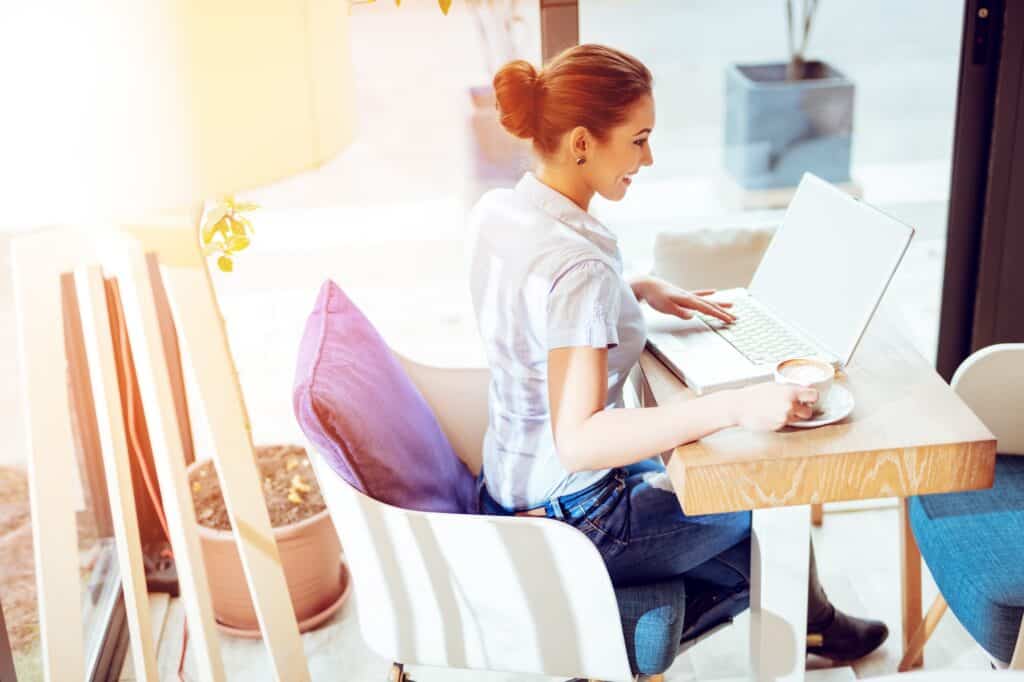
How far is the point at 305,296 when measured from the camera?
3127 millimetres

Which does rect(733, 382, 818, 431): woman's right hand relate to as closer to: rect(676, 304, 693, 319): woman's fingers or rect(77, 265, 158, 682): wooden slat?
rect(676, 304, 693, 319): woman's fingers

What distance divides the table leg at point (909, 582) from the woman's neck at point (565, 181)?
882mm

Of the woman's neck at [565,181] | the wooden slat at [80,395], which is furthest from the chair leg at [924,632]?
the wooden slat at [80,395]

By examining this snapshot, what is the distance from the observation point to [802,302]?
1.85 m

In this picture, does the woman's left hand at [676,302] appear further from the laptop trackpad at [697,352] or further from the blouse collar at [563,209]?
the blouse collar at [563,209]

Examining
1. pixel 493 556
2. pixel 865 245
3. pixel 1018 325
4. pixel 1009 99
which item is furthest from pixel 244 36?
pixel 1018 325

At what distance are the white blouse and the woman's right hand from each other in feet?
0.66

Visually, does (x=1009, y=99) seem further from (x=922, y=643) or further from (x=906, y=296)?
(x=922, y=643)

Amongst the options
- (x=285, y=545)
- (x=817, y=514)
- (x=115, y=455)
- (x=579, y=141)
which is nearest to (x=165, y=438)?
(x=115, y=455)

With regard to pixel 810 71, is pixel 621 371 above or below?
below

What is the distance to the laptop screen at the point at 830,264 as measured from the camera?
1.67m

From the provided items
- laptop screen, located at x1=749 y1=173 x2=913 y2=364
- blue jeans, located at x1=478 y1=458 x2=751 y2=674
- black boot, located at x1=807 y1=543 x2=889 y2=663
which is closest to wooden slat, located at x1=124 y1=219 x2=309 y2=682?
blue jeans, located at x1=478 y1=458 x2=751 y2=674

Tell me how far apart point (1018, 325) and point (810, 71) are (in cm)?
79

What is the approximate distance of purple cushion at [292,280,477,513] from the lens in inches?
64.4
